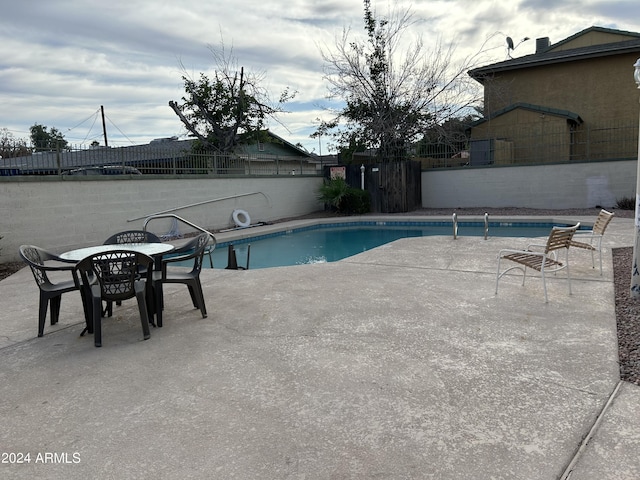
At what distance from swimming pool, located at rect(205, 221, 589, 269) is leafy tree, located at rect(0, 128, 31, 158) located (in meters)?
3.78

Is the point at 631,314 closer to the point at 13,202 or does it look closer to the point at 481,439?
the point at 481,439

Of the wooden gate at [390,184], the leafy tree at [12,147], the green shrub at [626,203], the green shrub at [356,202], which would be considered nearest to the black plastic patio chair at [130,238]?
the leafy tree at [12,147]

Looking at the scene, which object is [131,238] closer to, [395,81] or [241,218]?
[241,218]

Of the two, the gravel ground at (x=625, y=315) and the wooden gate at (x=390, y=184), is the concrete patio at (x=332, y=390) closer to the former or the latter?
the gravel ground at (x=625, y=315)

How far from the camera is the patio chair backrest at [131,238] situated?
469 cm

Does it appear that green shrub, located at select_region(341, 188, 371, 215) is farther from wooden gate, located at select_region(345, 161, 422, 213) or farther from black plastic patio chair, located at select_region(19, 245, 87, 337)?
black plastic patio chair, located at select_region(19, 245, 87, 337)

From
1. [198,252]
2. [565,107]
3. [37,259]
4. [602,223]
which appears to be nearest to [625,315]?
[602,223]

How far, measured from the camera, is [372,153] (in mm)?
17719

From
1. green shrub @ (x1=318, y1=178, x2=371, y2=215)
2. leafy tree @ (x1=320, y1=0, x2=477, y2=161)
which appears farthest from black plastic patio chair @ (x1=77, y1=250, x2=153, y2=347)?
leafy tree @ (x1=320, y1=0, x2=477, y2=161)

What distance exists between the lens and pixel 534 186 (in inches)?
576

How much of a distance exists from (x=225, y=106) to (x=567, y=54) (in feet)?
Result: 43.1

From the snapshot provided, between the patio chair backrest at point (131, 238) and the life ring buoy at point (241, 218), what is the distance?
7734 mm

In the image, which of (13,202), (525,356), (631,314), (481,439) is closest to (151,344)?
(481,439)

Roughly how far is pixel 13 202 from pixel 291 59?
11.1 meters
